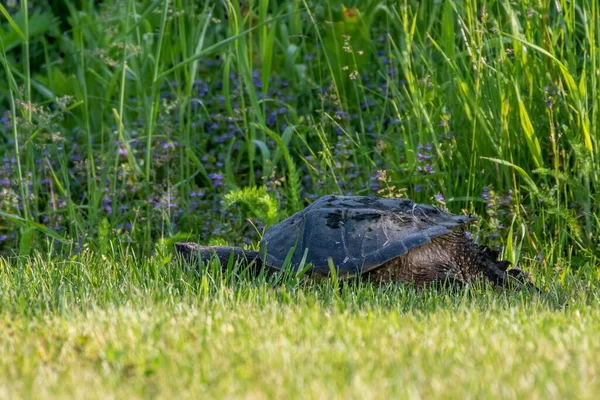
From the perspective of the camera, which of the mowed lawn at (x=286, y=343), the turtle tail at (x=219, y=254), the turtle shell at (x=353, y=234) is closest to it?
the mowed lawn at (x=286, y=343)

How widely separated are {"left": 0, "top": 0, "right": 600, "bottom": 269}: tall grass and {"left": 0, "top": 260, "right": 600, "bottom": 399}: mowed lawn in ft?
3.32

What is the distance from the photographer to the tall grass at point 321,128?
3.99 m

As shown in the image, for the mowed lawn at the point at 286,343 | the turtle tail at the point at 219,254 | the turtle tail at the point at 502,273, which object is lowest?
Answer: the turtle tail at the point at 502,273

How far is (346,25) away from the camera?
200 inches

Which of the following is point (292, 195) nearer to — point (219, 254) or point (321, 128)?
point (321, 128)

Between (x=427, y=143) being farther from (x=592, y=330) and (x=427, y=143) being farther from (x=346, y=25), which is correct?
(x=592, y=330)

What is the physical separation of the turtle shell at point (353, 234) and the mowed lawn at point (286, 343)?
0.19 meters

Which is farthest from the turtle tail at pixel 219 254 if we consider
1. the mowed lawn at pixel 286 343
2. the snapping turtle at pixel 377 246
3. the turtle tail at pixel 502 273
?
the turtle tail at pixel 502 273

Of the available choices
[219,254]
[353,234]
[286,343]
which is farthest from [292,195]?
[286,343]

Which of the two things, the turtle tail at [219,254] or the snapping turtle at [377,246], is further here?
the turtle tail at [219,254]

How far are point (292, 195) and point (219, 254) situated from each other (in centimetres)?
79

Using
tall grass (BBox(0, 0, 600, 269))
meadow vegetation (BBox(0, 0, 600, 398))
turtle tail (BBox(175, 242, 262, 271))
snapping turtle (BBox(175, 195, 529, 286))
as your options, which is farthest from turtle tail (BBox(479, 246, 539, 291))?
turtle tail (BBox(175, 242, 262, 271))

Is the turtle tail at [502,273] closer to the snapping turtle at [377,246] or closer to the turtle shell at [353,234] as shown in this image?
the snapping turtle at [377,246]

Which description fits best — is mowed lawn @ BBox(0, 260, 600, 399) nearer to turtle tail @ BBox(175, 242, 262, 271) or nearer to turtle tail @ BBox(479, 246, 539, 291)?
turtle tail @ BBox(479, 246, 539, 291)
